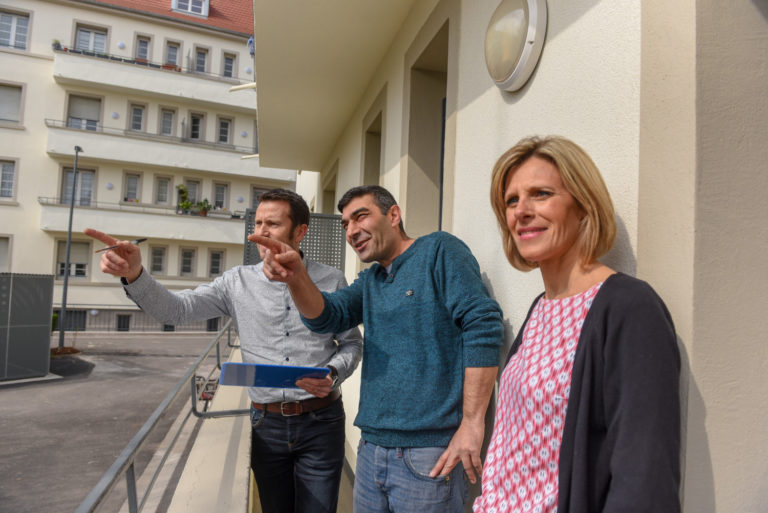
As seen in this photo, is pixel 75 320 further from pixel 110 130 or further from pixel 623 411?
pixel 623 411

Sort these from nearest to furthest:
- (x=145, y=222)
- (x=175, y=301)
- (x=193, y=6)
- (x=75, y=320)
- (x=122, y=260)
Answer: (x=122, y=260), (x=175, y=301), (x=75, y=320), (x=145, y=222), (x=193, y=6)

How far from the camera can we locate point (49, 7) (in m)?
23.5

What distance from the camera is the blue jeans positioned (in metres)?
1.83

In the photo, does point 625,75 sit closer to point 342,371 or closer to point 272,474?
point 342,371

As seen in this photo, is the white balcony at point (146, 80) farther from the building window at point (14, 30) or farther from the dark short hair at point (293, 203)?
the dark short hair at point (293, 203)

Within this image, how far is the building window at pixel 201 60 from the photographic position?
1032 inches

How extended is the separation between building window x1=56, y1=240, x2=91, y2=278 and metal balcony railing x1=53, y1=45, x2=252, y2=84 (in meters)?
8.91

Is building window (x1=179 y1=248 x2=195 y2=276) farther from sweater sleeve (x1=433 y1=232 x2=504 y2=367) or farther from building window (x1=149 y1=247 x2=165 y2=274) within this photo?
sweater sleeve (x1=433 y1=232 x2=504 y2=367)

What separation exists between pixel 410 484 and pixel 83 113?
2776 cm

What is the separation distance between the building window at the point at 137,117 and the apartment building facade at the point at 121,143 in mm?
76

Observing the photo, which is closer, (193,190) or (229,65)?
(193,190)

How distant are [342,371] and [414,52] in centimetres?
247

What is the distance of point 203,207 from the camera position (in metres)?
24.8

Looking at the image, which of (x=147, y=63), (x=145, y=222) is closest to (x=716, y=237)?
(x=145, y=222)
